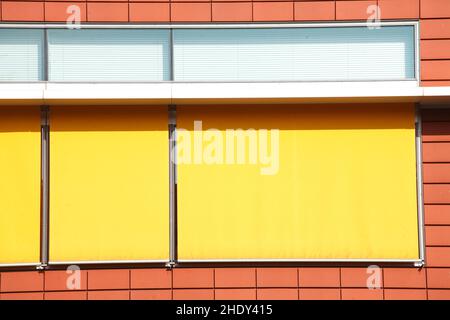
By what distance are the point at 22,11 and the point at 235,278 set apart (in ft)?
14.7

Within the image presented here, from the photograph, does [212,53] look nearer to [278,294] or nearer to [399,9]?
[399,9]

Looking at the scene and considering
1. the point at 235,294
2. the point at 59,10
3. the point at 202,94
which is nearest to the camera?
the point at 202,94

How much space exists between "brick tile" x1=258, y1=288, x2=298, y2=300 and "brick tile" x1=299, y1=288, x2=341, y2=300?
100mm

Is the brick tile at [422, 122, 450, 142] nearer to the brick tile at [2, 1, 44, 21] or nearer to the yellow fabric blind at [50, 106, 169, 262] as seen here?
the yellow fabric blind at [50, 106, 169, 262]

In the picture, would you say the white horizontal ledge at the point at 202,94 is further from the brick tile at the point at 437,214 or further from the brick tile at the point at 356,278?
the brick tile at the point at 356,278

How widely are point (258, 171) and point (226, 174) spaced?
0.42 metres

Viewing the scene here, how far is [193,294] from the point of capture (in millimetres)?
7688

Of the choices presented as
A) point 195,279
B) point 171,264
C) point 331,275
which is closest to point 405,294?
point 331,275

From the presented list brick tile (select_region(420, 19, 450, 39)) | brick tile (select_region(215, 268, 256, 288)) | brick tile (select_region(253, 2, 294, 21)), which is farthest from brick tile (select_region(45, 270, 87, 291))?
brick tile (select_region(420, 19, 450, 39))

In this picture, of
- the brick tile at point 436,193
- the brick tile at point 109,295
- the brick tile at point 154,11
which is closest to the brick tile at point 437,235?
the brick tile at point 436,193

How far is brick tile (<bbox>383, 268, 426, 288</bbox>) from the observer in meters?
7.66

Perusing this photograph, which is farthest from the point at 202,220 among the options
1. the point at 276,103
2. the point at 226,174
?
the point at 276,103

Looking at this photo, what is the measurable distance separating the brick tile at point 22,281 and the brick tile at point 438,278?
5.04m
